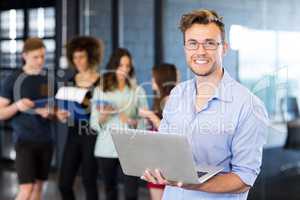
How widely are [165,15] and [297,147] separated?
183 centimetres

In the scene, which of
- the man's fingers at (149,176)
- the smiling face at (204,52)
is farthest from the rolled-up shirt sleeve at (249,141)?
the man's fingers at (149,176)

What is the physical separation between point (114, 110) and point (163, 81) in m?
0.51

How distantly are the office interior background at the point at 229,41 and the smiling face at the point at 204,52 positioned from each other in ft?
5.62

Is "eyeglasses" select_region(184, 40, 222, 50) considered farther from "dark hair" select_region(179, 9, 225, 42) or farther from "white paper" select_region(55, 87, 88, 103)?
"white paper" select_region(55, 87, 88, 103)

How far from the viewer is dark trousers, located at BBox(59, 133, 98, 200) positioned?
163 inches

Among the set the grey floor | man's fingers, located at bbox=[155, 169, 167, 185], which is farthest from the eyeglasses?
the grey floor

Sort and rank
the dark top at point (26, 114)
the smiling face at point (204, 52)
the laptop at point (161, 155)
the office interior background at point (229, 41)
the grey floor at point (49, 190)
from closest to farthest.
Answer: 1. the laptop at point (161, 155)
2. the smiling face at point (204, 52)
3. the dark top at point (26, 114)
4. the office interior background at point (229, 41)
5. the grey floor at point (49, 190)

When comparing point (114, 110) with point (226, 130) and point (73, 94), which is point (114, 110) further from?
point (226, 130)

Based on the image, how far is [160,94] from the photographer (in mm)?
3830

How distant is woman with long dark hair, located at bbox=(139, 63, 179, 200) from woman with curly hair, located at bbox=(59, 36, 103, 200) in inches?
19.4

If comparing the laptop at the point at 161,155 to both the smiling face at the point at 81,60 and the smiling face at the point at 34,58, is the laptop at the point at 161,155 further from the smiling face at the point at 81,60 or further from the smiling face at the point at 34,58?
the smiling face at the point at 81,60

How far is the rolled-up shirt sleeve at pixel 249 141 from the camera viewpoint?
1.90m

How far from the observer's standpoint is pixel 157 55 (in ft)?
17.3

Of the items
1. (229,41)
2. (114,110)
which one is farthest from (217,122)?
(114,110)
